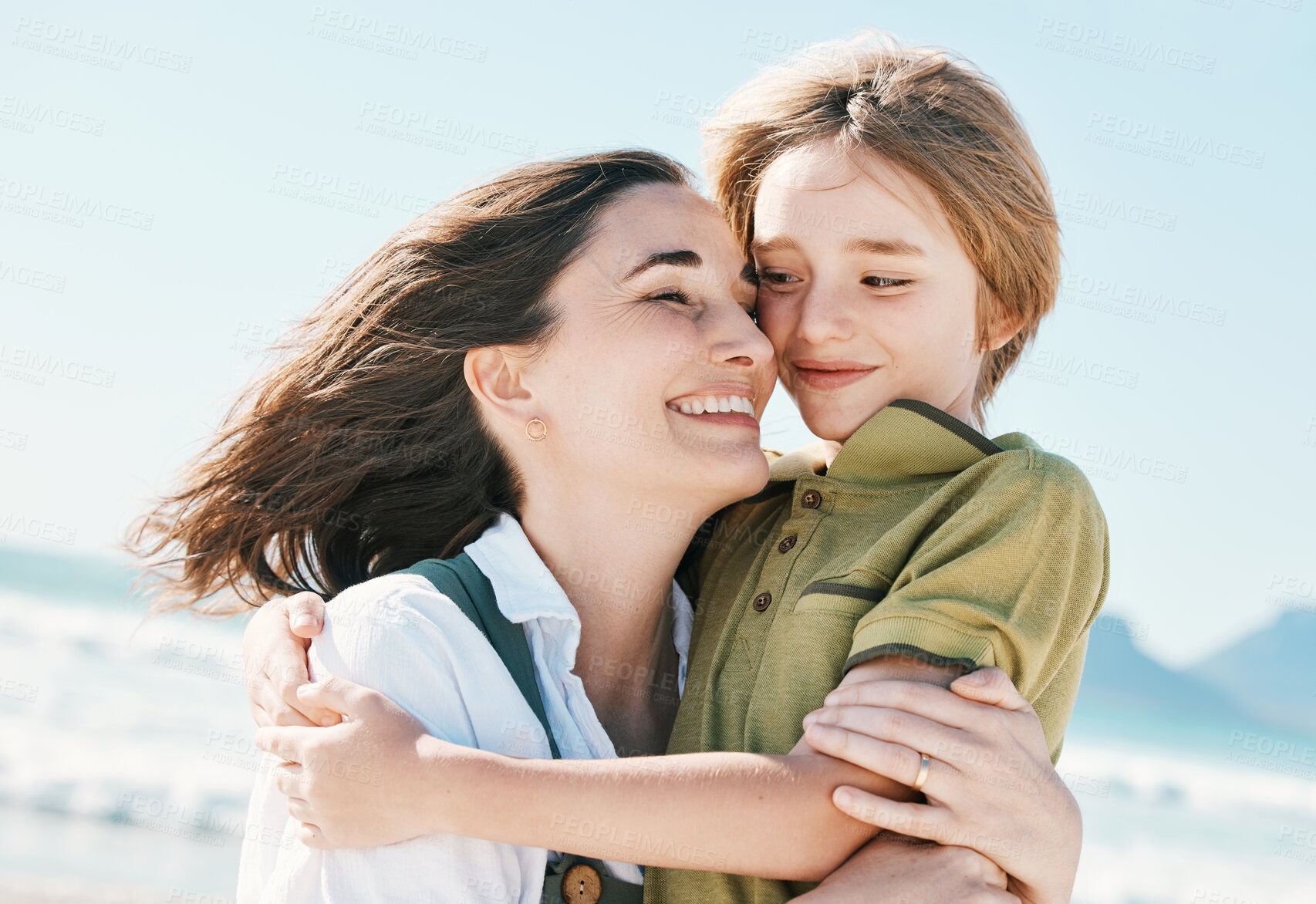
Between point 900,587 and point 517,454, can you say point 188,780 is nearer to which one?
point 517,454

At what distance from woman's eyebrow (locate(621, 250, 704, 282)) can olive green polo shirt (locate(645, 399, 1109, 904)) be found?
656 millimetres

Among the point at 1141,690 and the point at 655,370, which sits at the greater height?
the point at 655,370

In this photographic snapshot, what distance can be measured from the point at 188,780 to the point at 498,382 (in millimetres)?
9331

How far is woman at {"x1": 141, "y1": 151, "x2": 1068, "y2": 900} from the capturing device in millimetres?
2402

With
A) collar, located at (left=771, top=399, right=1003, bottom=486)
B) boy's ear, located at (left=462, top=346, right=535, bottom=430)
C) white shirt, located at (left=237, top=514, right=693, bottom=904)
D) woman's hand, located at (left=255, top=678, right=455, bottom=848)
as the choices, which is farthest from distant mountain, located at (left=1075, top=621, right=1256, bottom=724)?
woman's hand, located at (left=255, top=678, right=455, bottom=848)

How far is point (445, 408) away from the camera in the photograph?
10.0 feet

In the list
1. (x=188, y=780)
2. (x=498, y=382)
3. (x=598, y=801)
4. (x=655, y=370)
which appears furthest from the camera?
(x=188, y=780)

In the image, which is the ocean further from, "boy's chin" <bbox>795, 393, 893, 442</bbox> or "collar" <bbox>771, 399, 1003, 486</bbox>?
"collar" <bbox>771, 399, 1003, 486</bbox>

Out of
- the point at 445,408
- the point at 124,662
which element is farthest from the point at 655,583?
the point at 124,662

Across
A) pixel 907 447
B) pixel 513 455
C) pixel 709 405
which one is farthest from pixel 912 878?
pixel 513 455

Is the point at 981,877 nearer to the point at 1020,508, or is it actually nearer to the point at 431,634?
the point at 1020,508

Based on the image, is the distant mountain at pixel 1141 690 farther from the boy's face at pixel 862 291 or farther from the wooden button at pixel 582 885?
the wooden button at pixel 582 885

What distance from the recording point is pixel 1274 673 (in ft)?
60.1

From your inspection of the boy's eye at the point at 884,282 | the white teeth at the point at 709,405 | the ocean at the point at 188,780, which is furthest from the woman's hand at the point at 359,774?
the ocean at the point at 188,780
